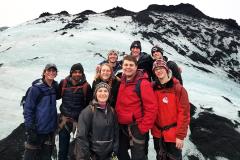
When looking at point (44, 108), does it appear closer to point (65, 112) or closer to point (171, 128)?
point (65, 112)

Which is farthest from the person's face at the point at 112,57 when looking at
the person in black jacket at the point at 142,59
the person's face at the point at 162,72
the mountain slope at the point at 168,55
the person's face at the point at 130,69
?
the mountain slope at the point at 168,55

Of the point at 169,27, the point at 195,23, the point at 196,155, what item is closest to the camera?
the point at 196,155

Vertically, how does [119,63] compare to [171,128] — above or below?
above

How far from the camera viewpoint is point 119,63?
8102mm

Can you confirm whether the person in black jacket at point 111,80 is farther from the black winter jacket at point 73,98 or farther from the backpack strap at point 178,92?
the backpack strap at point 178,92

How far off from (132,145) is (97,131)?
0.95 m

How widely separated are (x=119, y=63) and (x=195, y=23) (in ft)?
137

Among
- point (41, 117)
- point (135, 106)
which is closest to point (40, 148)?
point (41, 117)

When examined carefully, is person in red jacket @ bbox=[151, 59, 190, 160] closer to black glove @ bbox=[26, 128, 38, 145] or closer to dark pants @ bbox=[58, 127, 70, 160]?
dark pants @ bbox=[58, 127, 70, 160]

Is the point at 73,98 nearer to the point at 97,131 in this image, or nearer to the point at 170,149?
the point at 97,131

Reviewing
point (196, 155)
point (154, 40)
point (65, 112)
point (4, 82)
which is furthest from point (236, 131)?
point (154, 40)

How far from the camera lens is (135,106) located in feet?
21.5

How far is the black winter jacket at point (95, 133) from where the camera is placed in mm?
6074

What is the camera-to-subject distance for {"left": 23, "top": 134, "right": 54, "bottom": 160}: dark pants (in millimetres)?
7207
